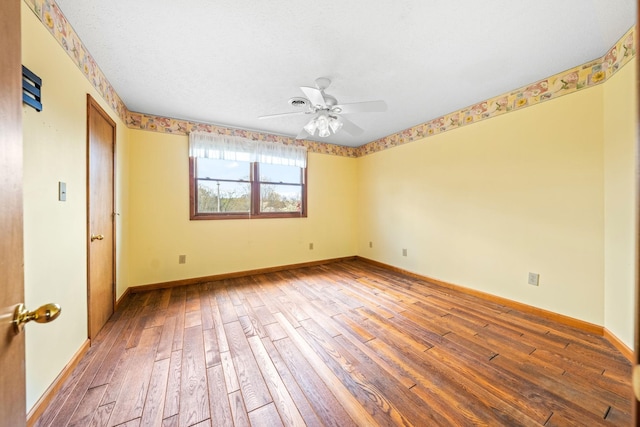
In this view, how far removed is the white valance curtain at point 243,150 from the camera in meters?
3.32

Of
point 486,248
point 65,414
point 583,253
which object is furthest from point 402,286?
point 65,414

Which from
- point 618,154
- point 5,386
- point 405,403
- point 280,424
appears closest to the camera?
point 5,386

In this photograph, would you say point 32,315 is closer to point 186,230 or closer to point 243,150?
point 186,230

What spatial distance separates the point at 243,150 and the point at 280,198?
99 cm

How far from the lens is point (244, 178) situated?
12.2 ft

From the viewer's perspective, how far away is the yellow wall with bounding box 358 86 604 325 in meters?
2.08

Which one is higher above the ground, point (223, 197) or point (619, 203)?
point (223, 197)

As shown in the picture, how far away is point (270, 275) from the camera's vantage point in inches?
150

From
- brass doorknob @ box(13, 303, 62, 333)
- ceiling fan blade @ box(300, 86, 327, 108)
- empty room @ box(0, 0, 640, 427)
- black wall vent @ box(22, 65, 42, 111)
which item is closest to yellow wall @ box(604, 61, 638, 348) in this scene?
empty room @ box(0, 0, 640, 427)

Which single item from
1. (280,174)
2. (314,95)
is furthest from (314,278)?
(314,95)

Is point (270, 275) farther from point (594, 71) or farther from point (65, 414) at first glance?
point (594, 71)

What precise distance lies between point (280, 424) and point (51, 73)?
8.07 feet

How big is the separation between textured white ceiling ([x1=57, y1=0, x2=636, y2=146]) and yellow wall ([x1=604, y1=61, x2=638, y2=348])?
1.40 feet

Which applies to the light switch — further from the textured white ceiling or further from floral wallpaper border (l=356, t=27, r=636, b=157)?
floral wallpaper border (l=356, t=27, r=636, b=157)
